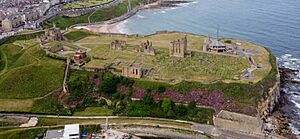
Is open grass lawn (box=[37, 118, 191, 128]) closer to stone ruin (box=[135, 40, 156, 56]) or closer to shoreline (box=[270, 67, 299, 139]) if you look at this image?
shoreline (box=[270, 67, 299, 139])

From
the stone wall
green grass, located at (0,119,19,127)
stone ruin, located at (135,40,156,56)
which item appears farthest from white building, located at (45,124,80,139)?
stone ruin, located at (135,40,156,56)

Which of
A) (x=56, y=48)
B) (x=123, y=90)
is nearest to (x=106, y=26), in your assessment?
(x=56, y=48)

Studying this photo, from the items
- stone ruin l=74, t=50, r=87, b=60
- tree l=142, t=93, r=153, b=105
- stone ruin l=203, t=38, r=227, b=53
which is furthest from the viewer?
stone ruin l=203, t=38, r=227, b=53

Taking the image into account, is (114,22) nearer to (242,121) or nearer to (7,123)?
(7,123)

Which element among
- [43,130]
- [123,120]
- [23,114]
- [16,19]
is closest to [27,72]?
[23,114]

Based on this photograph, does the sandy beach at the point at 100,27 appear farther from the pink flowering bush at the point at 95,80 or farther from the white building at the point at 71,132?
the white building at the point at 71,132

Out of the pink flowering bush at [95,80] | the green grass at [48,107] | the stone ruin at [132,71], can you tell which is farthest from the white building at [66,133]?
the stone ruin at [132,71]
